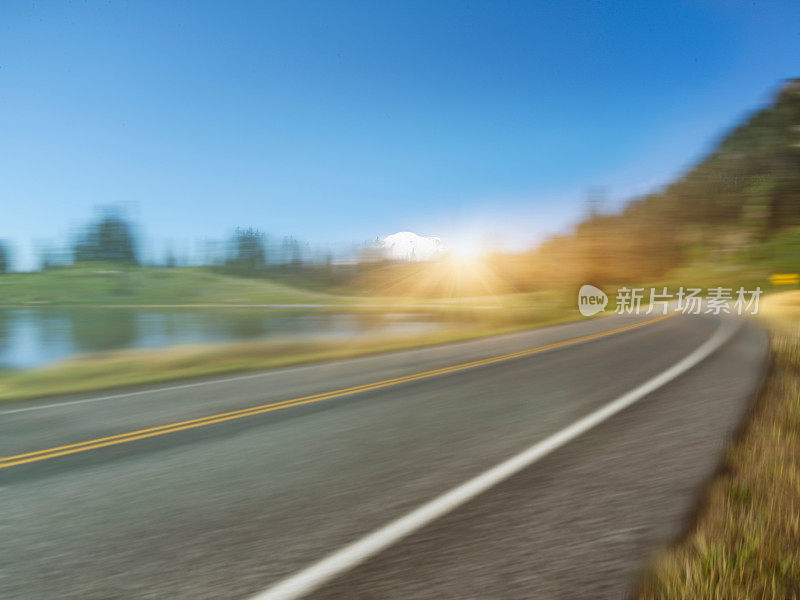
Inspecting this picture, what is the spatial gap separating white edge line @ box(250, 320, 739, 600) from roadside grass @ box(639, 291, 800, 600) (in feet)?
4.20

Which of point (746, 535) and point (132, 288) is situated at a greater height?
point (746, 535)

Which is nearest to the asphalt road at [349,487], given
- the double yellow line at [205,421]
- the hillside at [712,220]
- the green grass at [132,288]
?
the double yellow line at [205,421]

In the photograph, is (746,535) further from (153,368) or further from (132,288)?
(132,288)

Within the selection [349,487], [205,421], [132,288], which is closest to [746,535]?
[349,487]

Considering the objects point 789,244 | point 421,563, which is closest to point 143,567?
point 421,563

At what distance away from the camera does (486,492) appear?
340 cm

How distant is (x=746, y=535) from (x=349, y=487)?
253 cm

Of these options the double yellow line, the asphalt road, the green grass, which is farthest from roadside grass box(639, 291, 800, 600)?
the green grass

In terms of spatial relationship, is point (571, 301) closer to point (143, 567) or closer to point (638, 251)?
point (638, 251)

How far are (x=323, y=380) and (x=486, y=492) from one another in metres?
5.40

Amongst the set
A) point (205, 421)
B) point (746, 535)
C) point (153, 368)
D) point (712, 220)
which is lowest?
point (153, 368)

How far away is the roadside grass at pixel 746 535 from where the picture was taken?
7.11ft

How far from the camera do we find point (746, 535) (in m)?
2.59

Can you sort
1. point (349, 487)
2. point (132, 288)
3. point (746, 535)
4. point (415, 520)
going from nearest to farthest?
point (746, 535), point (415, 520), point (349, 487), point (132, 288)
